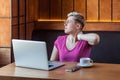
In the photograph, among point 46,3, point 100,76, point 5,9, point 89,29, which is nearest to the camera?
point 100,76

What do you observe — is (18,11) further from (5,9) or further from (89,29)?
(89,29)

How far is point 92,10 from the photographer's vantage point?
4.05 metres

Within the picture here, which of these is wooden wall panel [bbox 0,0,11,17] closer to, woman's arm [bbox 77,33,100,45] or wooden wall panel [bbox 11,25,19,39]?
wooden wall panel [bbox 11,25,19,39]

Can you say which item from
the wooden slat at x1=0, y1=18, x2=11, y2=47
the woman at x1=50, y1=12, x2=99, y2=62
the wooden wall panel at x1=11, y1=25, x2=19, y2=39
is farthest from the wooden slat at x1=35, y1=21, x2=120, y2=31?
the woman at x1=50, y1=12, x2=99, y2=62

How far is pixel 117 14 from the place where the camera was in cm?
393

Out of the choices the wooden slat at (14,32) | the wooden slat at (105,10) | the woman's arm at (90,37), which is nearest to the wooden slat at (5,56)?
the wooden slat at (14,32)

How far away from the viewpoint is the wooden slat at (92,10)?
4.02 meters

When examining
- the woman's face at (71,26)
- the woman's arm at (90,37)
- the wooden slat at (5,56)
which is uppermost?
the woman's face at (71,26)

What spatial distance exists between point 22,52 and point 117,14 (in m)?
1.97

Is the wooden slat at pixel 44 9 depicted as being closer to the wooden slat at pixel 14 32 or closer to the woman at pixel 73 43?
the wooden slat at pixel 14 32

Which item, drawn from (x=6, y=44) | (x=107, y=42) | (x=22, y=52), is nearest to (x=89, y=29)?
(x=107, y=42)

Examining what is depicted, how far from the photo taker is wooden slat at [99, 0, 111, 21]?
3.96 metres

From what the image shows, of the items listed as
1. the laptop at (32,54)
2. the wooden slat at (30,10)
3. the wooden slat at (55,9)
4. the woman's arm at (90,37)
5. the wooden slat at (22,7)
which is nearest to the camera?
the laptop at (32,54)

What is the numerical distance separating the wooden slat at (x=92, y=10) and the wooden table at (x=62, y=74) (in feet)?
5.62
